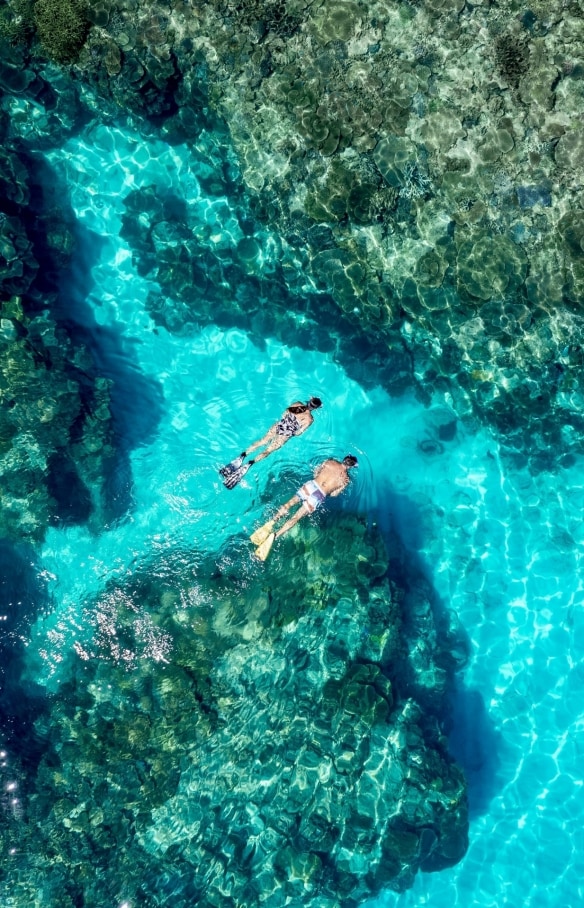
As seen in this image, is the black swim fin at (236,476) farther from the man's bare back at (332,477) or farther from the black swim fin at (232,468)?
the man's bare back at (332,477)

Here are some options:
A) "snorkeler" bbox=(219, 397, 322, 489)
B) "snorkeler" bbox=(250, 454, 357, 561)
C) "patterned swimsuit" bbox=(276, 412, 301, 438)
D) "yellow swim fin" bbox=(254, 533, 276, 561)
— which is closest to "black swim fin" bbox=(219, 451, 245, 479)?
"snorkeler" bbox=(219, 397, 322, 489)

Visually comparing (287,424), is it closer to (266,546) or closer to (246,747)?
(266,546)

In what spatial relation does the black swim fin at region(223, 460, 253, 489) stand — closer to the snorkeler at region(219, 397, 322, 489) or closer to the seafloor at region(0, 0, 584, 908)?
the snorkeler at region(219, 397, 322, 489)

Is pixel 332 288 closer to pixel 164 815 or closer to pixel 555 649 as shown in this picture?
pixel 555 649

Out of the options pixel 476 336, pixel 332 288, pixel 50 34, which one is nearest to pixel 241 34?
pixel 50 34

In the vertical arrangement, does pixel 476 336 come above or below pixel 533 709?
above

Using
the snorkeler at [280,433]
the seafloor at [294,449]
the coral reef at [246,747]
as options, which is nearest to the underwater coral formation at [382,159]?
the seafloor at [294,449]

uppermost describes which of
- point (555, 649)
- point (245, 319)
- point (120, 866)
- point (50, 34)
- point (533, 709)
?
point (50, 34)
